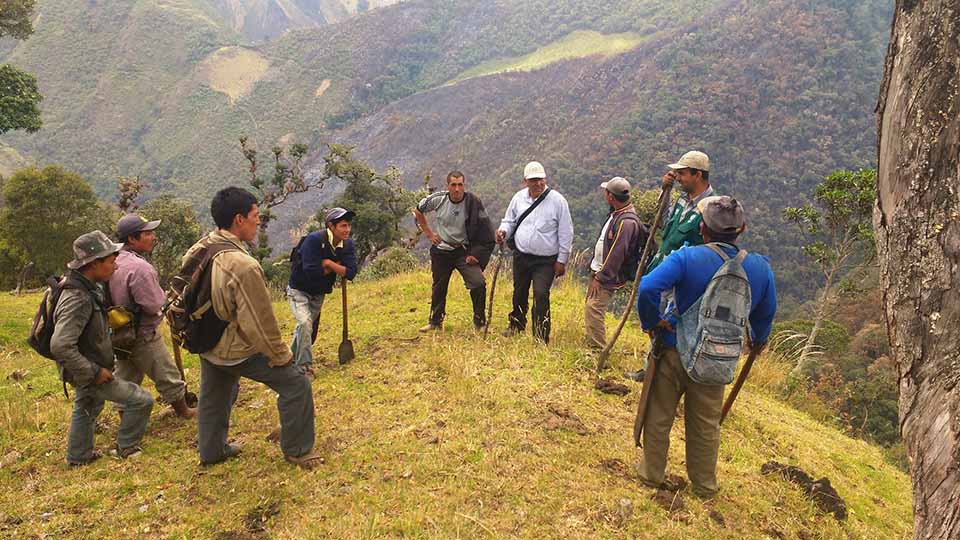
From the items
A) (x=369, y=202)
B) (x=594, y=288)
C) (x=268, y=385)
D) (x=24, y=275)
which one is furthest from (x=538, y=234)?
(x=24, y=275)

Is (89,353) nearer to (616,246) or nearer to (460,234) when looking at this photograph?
(460,234)

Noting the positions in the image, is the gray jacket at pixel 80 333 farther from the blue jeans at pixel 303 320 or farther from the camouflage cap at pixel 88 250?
the blue jeans at pixel 303 320

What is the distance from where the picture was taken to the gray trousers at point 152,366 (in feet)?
13.7

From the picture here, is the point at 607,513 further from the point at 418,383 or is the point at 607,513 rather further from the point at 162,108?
the point at 162,108

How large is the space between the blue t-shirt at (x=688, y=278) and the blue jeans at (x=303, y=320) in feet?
10.6

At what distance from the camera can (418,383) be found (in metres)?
4.99

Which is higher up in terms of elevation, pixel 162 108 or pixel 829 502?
pixel 162 108

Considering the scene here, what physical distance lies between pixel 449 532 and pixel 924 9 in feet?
10.8

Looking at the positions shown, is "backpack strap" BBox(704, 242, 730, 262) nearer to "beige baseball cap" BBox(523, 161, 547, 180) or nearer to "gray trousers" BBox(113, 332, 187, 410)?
"beige baseball cap" BBox(523, 161, 547, 180)

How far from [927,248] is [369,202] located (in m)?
20.3

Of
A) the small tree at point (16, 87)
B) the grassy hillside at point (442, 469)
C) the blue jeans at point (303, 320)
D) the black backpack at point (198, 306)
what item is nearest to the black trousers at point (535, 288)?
the grassy hillside at point (442, 469)

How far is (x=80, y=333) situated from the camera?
134 inches

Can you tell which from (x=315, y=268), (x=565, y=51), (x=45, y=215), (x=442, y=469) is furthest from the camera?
(x=565, y=51)

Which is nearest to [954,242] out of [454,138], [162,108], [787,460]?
[787,460]
